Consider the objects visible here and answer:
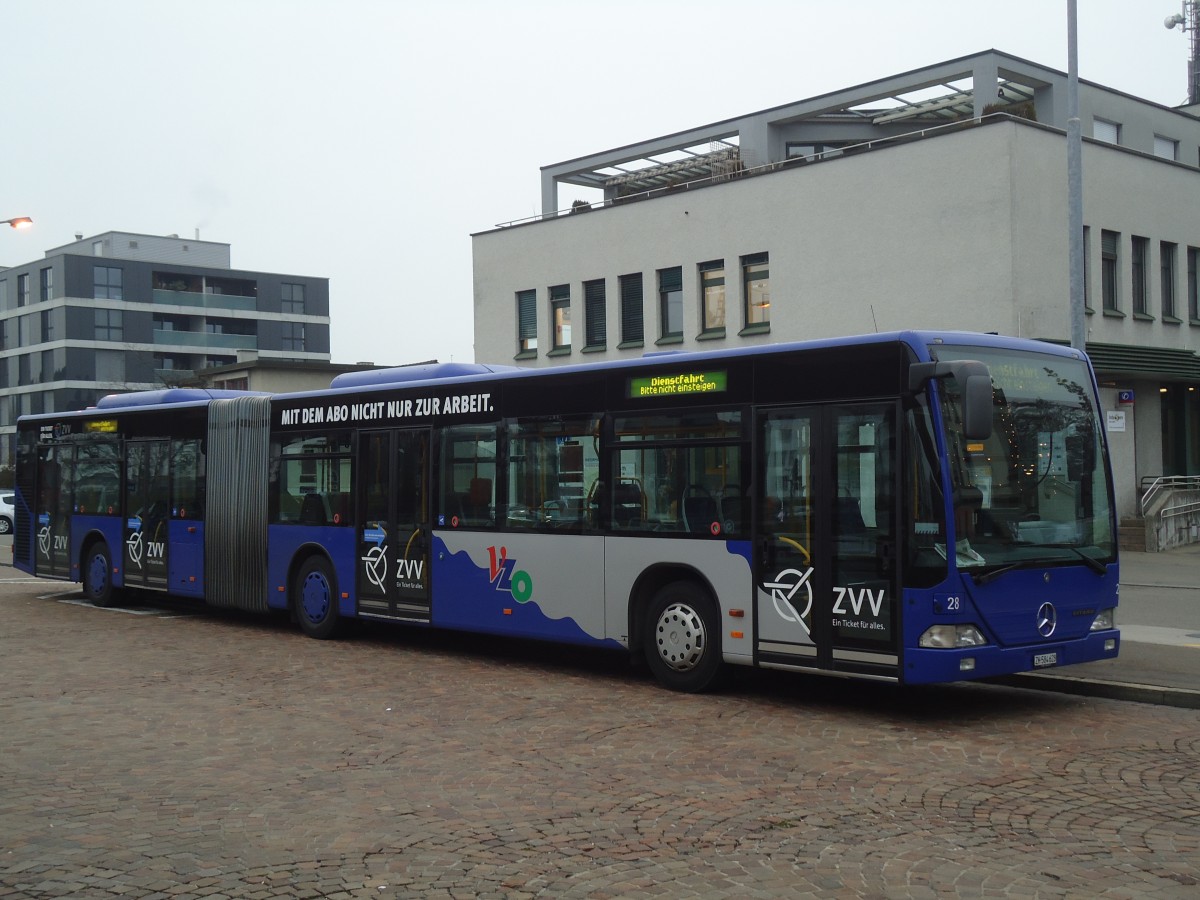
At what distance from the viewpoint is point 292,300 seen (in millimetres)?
99625

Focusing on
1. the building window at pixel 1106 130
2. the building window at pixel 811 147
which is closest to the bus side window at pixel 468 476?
the building window at pixel 811 147

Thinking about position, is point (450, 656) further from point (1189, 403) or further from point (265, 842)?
point (1189, 403)

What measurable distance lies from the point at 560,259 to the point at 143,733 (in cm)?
2756

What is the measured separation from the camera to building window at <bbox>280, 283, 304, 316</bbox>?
98.9 metres

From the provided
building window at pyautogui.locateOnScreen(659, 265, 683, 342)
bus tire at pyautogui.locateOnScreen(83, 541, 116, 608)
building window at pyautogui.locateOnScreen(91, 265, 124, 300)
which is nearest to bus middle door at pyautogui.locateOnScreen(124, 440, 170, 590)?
bus tire at pyautogui.locateOnScreen(83, 541, 116, 608)

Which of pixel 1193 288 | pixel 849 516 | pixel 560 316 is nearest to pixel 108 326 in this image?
pixel 560 316

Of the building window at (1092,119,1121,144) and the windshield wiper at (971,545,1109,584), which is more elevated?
the building window at (1092,119,1121,144)

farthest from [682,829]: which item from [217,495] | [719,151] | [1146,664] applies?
[719,151]

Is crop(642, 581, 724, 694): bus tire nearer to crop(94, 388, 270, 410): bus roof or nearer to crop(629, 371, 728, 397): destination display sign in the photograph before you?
crop(629, 371, 728, 397): destination display sign

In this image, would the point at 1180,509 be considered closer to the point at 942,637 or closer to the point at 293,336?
the point at 942,637

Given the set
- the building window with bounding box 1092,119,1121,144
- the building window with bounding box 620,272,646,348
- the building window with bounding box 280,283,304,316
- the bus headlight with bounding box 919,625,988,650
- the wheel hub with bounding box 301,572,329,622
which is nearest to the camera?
the bus headlight with bounding box 919,625,988,650

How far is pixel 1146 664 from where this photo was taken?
39.7ft

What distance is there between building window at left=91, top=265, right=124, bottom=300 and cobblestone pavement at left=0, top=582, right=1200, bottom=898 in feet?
269

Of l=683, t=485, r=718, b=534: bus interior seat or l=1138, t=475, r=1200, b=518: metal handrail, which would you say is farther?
l=1138, t=475, r=1200, b=518: metal handrail
